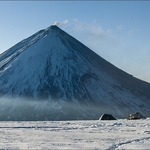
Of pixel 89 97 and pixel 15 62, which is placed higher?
pixel 15 62

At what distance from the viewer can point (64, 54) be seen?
152 m

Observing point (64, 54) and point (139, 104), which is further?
point (64, 54)

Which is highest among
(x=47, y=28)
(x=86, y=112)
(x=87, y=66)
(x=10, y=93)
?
(x=47, y=28)

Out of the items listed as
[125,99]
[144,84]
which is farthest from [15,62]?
[144,84]

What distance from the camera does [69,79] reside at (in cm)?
13162

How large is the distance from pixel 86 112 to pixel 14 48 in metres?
86.8

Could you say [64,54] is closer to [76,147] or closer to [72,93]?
[72,93]

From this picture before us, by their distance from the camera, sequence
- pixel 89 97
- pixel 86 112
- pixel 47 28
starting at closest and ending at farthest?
1. pixel 86 112
2. pixel 89 97
3. pixel 47 28

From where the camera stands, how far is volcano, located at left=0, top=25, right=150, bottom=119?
384 ft

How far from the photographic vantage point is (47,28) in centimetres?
18538

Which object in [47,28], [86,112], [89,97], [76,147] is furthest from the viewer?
[47,28]

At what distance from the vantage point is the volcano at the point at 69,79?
117 metres

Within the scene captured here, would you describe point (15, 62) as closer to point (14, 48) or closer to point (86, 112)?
point (14, 48)

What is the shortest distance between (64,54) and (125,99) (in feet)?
154
